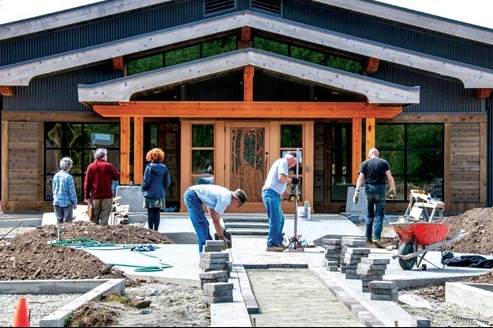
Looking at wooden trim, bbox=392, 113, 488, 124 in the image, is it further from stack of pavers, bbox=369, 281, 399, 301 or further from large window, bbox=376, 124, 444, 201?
stack of pavers, bbox=369, 281, 399, 301

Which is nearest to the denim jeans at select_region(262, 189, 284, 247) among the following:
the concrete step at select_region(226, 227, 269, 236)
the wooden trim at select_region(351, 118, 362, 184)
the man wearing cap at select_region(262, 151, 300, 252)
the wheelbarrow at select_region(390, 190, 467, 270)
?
the man wearing cap at select_region(262, 151, 300, 252)

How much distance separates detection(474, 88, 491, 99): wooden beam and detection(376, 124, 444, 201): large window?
132 cm

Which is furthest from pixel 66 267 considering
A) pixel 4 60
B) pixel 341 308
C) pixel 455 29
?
pixel 455 29

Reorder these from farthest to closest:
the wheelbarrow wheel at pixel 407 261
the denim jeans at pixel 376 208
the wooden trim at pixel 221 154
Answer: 1. the wooden trim at pixel 221 154
2. the denim jeans at pixel 376 208
3. the wheelbarrow wheel at pixel 407 261

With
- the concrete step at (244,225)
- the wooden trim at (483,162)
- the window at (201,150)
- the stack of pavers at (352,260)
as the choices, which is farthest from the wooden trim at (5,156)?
the stack of pavers at (352,260)

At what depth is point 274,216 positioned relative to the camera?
15.1 m

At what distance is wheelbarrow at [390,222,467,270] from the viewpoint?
Answer: 13086 millimetres

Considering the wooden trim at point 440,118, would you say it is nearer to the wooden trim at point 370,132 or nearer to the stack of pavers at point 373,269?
the wooden trim at point 370,132

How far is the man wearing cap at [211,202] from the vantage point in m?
12.6

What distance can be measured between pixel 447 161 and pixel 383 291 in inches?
640

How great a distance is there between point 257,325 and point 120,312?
6.14ft

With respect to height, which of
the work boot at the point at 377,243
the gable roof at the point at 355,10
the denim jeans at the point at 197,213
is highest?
the gable roof at the point at 355,10

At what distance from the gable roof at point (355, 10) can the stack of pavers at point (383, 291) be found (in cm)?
1747

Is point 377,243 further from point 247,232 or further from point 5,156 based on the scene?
point 5,156
